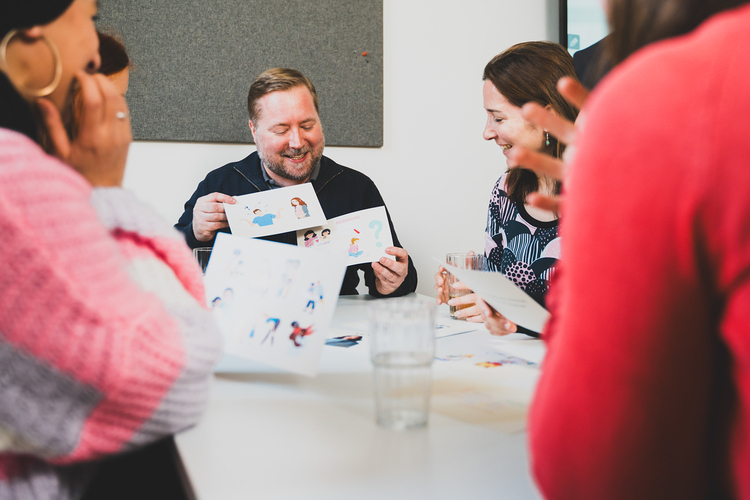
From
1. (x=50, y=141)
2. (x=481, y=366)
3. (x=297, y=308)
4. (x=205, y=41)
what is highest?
(x=205, y=41)

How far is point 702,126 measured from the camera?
0.30 meters

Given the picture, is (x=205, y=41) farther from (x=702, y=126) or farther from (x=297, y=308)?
(x=702, y=126)

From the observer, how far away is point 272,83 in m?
1.96

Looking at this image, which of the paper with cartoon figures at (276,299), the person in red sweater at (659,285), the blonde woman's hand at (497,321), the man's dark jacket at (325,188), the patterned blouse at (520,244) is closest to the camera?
the person in red sweater at (659,285)

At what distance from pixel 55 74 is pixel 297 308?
0.41 metres

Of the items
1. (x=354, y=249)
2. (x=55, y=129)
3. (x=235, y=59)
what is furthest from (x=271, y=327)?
(x=235, y=59)

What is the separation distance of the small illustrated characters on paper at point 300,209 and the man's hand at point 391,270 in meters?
0.25

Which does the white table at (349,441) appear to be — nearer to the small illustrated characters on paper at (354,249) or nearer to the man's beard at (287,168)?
the small illustrated characters on paper at (354,249)

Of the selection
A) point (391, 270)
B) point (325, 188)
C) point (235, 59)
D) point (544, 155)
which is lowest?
point (391, 270)

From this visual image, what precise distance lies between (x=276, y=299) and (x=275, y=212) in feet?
2.86

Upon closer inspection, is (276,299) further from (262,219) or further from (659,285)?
(262,219)

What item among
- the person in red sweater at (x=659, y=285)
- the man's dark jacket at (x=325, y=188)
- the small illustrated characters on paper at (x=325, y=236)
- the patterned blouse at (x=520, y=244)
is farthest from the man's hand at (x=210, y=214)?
the person in red sweater at (x=659, y=285)

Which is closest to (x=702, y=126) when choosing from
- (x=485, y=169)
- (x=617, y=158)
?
(x=617, y=158)

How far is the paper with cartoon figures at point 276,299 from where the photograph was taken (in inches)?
30.7
